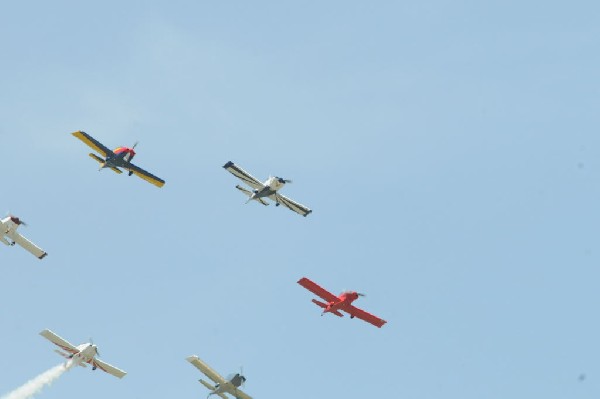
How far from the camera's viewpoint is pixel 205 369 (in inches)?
5969

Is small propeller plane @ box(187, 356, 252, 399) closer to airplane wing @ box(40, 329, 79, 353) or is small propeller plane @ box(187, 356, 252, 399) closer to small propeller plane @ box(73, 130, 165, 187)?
airplane wing @ box(40, 329, 79, 353)

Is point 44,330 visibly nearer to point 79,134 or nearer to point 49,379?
point 49,379

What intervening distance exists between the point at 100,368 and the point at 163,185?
82.8 feet

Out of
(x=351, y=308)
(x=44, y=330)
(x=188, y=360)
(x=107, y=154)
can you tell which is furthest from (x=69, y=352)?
(x=351, y=308)

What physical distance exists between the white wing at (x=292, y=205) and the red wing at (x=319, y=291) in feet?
49.9

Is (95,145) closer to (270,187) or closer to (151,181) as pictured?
(151,181)

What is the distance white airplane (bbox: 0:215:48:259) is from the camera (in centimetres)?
15112

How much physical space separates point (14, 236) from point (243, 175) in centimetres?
3014

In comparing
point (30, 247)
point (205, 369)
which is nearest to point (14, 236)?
point (30, 247)

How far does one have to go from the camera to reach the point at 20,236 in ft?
514

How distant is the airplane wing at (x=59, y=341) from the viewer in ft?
490

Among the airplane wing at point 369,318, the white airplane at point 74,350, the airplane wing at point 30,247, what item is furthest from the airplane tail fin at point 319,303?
the airplane wing at point 30,247

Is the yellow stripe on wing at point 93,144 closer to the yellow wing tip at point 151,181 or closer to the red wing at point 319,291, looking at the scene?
the yellow wing tip at point 151,181

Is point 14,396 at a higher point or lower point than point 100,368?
lower
